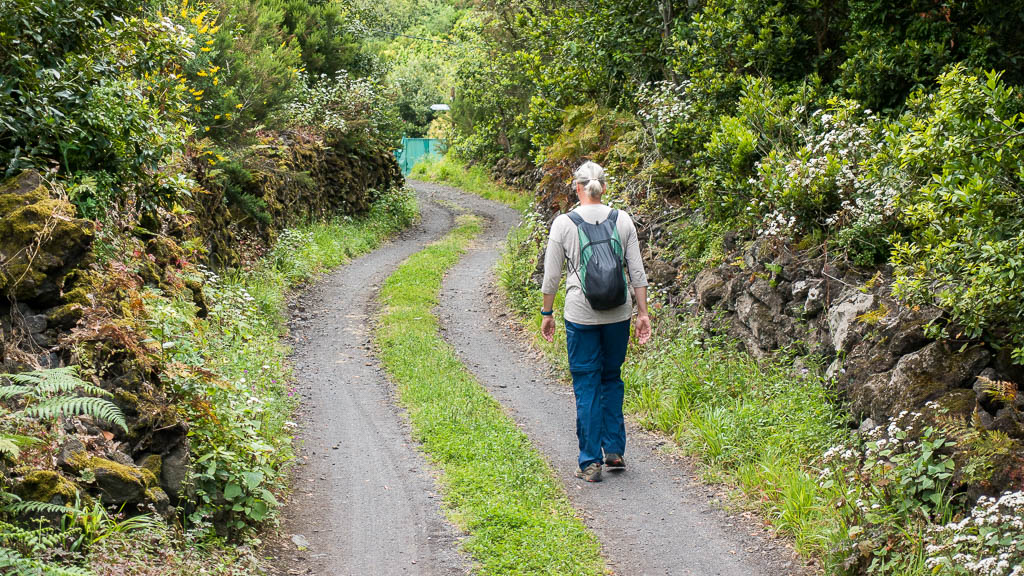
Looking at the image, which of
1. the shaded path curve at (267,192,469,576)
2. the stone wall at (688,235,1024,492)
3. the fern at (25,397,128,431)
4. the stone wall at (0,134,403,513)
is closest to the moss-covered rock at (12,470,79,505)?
the stone wall at (0,134,403,513)

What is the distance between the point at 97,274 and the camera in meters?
Answer: 5.73

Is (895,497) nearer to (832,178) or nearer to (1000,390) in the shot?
(1000,390)

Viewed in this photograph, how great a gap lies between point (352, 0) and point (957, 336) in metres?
24.7

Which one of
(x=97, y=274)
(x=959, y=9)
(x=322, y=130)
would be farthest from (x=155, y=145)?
(x=322, y=130)

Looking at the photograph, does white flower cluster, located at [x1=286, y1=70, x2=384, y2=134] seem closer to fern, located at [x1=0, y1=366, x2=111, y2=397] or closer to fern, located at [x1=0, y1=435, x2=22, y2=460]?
fern, located at [x1=0, y1=366, x2=111, y2=397]

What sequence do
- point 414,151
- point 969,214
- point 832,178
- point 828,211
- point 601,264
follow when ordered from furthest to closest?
point 414,151 < point 828,211 < point 832,178 < point 601,264 < point 969,214

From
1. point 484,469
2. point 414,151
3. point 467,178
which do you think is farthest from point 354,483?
point 414,151

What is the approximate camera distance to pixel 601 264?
19.6 feet

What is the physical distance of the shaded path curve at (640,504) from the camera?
197 inches

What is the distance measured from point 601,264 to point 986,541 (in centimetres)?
294

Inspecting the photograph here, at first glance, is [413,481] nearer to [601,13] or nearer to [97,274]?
[97,274]

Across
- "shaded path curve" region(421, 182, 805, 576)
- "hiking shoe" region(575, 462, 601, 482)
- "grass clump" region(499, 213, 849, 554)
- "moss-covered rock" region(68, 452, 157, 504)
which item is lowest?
"shaded path curve" region(421, 182, 805, 576)

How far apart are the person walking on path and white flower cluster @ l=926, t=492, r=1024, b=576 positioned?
2.52 meters

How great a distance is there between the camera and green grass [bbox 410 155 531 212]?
27995 mm
